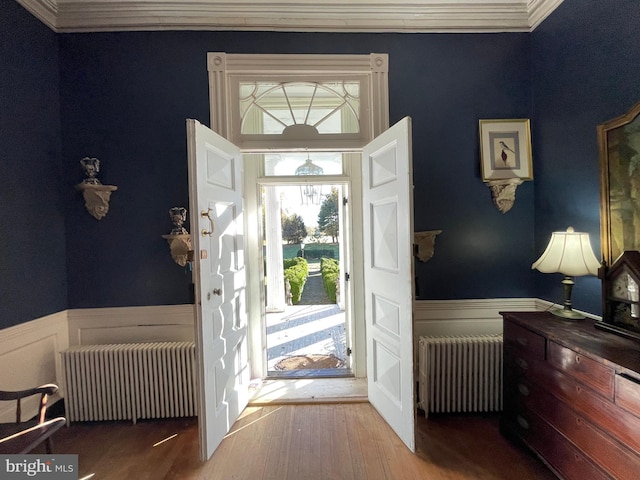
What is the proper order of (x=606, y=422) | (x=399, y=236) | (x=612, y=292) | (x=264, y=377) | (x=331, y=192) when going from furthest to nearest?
1. (x=331, y=192)
2. (x=264, y=377)
3. (x=399, y=236)
4. (x=612, y=292)
5. (x=606, y=422)

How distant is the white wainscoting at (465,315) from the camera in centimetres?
261

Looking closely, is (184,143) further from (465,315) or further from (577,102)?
(577,102)

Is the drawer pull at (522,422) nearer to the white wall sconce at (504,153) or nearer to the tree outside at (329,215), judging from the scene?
the white wall sconce at (504,153)

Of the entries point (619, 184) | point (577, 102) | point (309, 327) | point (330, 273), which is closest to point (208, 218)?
point (619, 184)

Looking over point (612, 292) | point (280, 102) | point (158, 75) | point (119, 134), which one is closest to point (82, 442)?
point (119, 134)

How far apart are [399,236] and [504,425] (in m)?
1.50

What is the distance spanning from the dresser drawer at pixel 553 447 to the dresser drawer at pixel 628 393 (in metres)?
0.38

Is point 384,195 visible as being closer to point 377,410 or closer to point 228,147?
point 228,147

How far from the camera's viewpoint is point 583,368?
5.01ft

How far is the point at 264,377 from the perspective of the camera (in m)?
3.09

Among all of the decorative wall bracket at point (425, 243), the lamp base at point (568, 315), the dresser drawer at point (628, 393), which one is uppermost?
the decorative wall bracket at point (425, 243)

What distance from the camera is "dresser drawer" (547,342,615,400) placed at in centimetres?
141

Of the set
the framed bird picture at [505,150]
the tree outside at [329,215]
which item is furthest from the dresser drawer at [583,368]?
the tree outside at [329,215]

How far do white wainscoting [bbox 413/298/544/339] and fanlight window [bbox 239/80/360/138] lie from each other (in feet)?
5.41
